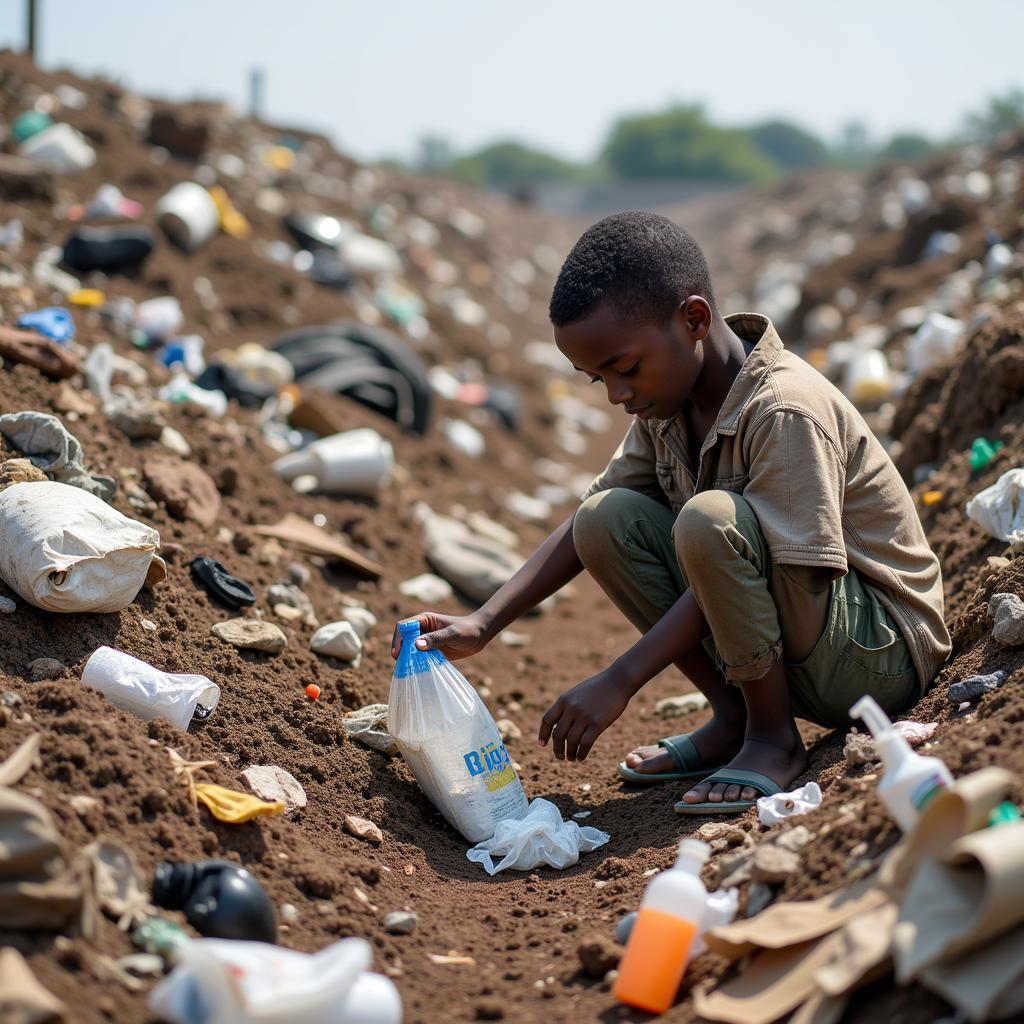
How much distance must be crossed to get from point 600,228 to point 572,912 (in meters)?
1.61

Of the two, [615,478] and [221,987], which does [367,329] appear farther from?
Answer: [221,987]

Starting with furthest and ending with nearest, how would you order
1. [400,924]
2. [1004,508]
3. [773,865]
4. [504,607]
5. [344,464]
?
[344,464], [1004,508], [504,607], [400,924], [773,865]

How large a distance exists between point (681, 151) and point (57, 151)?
59963 mm

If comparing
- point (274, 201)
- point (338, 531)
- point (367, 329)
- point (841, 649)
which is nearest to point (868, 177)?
point (274, 201)

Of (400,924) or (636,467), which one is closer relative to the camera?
(400,924)

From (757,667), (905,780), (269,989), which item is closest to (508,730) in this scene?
(757,667)

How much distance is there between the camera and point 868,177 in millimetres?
22000

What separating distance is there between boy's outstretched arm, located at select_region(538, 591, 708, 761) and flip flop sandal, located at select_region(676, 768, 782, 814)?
1.01 ft

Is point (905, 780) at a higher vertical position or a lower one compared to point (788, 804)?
higher

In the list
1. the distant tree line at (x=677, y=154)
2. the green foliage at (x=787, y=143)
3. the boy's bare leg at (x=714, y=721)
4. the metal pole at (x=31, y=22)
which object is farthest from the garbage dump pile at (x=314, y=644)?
the green foliage at (x=787, y=143)

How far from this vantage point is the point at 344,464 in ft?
16.4

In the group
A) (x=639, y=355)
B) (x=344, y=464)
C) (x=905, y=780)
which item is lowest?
(x=344, y=464)

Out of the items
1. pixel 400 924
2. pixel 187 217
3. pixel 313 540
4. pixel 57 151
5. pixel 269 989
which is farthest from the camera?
pixel 57 151

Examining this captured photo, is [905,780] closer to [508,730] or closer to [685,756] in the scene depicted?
[685,756]
